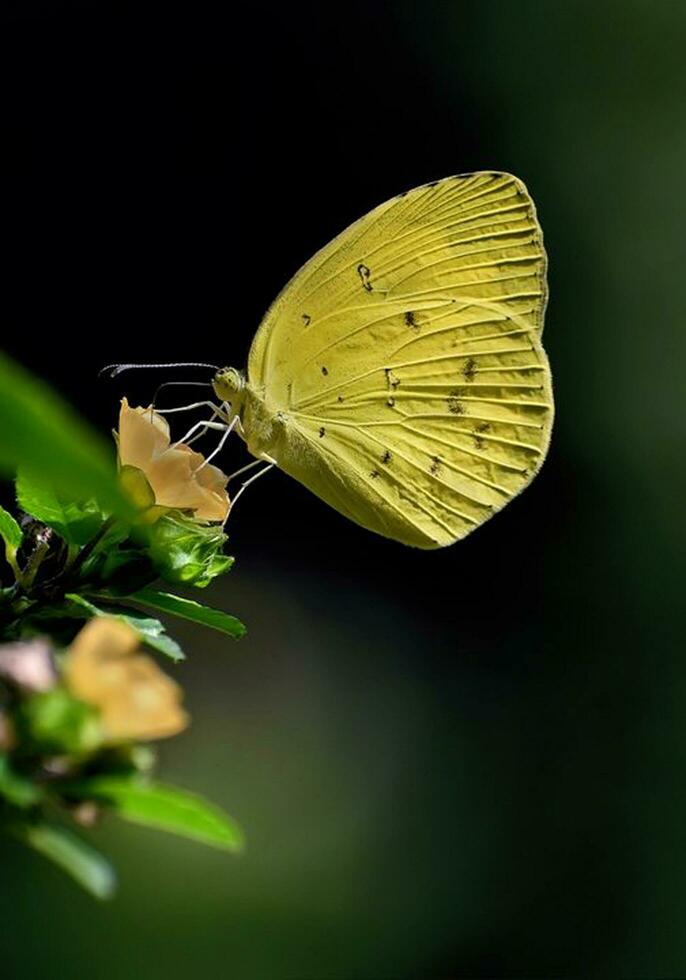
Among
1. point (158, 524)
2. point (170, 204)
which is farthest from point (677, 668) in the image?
point (158, 524)

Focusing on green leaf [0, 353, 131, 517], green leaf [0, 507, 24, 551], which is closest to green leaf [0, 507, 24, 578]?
green leaf [0, 507, 24, 551]

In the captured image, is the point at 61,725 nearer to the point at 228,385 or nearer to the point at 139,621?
the point at 139,621

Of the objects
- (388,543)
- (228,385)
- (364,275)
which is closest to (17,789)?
(228,385)

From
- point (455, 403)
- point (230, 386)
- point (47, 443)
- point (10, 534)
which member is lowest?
point (455, 403)

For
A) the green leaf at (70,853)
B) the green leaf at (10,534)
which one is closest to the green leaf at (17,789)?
the green leaf at (70,853)

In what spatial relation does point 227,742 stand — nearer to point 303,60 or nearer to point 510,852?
point 510,852

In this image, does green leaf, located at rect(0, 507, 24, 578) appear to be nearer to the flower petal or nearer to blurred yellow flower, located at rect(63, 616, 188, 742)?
the flower petal
